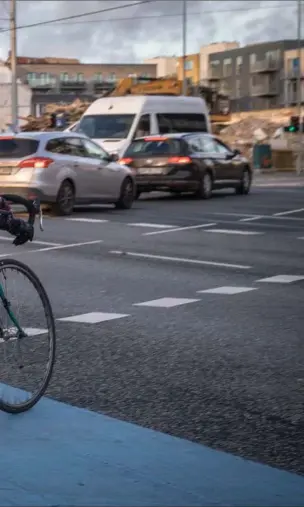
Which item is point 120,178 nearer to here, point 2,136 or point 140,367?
point 2,136

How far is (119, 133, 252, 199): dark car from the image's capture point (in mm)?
28609

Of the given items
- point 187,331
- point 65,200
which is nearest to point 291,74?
point 65,200

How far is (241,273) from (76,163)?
1052cm

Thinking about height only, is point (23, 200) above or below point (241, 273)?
above

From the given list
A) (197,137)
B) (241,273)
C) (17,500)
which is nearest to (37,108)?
(197,137)

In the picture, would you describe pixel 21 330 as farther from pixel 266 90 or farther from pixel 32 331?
pixel 266 90

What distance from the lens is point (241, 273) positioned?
13.2 meters

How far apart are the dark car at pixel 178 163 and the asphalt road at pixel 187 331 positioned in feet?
30.5

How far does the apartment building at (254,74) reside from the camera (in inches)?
5271

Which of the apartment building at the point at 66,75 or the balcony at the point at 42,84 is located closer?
the apartment building at the point at 66,75

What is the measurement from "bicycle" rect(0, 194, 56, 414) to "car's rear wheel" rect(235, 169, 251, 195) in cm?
2519

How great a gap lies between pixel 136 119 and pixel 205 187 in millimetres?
5937

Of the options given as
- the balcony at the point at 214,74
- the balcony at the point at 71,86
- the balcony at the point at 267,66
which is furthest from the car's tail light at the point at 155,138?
the balcony at the point at 214,74

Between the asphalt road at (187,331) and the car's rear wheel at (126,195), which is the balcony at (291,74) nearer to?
the car's rear wheel at (126,195)
